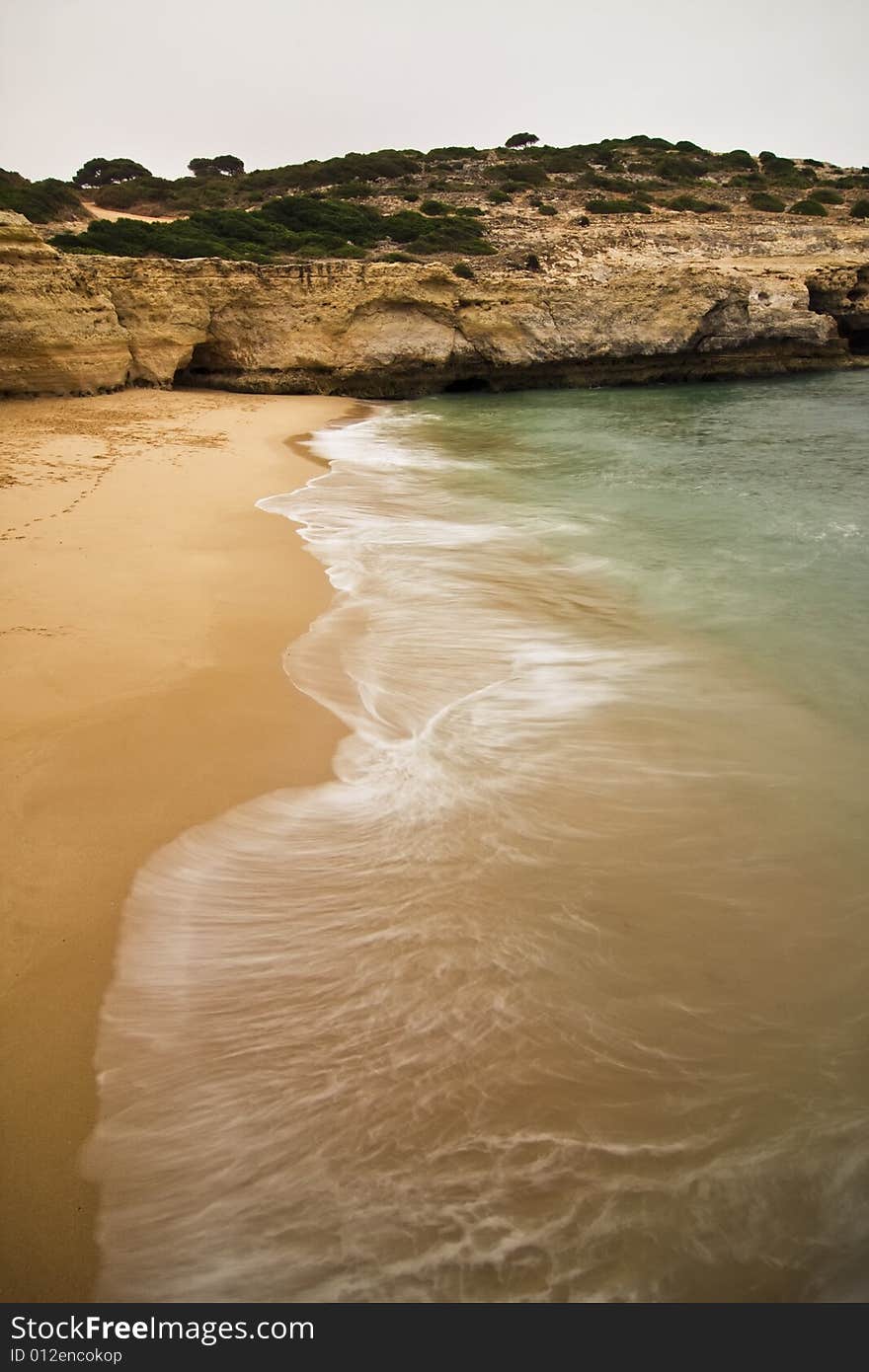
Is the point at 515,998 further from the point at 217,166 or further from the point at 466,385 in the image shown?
the point at 217,166

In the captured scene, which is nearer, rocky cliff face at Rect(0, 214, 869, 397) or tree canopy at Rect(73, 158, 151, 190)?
rocky cliff face at Rect(0, 214, 869, 397)

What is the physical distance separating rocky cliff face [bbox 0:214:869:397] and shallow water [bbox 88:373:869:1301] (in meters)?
14.6

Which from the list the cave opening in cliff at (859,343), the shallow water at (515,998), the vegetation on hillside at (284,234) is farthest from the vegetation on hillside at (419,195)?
the shallow water at (515,998)

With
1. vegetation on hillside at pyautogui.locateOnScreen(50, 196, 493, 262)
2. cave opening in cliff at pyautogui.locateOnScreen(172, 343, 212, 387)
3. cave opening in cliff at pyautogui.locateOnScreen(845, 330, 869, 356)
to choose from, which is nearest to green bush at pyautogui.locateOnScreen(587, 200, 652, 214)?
vegetation on hillside at pyautogui.locateOnScreen(50, 196, 493, 262)

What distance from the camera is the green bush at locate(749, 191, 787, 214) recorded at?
3503cm

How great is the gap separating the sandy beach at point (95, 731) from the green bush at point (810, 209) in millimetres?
36990

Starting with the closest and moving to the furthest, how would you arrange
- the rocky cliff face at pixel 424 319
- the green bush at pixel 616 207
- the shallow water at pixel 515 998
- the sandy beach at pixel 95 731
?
the shallow water at pixel 515 998, the sandy beach at pixel 95 731, the rocky cliff face at pixel 424 319, the green bush at pixel 616 207

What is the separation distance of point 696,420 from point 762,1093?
18133 millimetres

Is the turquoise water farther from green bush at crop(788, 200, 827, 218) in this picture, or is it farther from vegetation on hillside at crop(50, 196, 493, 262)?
green bush at crop(788, 200, 827, 218)

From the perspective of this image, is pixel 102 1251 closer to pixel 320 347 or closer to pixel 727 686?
pixel 727 686

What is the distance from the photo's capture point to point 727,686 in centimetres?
529

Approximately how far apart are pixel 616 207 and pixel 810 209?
919 centimetres

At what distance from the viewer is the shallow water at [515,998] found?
→ 6.85 ft

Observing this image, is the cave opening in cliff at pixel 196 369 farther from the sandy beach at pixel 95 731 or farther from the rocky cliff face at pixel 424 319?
the sandy beach at pixel 95 731
